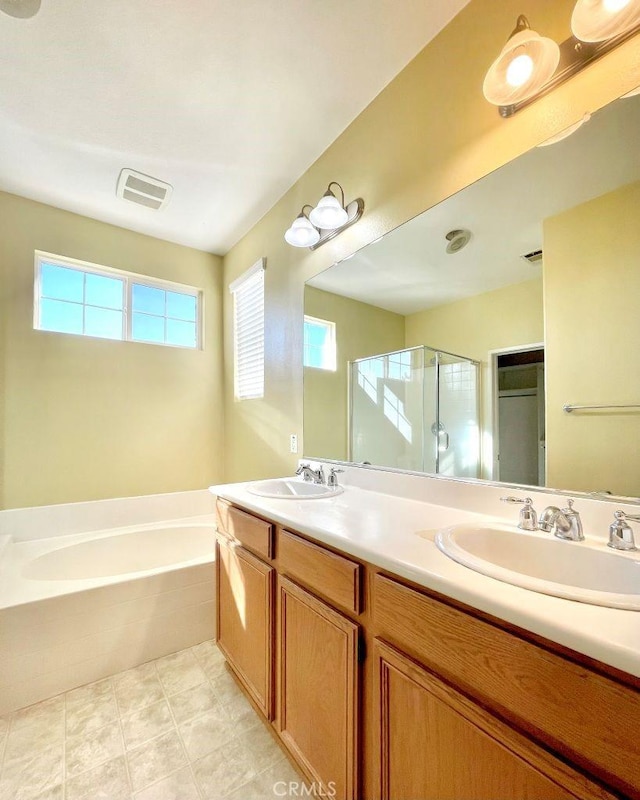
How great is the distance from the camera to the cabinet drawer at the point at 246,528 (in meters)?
1.31

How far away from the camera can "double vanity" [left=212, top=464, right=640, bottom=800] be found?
53 cm

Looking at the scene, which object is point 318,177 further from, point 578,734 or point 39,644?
point 39,644

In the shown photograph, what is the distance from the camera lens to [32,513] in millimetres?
2266

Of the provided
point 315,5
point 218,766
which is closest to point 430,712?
point 218,766

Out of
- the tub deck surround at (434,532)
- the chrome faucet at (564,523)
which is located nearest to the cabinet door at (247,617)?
the tub deck surround at (434,532)

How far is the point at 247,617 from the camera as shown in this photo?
1.45 meters

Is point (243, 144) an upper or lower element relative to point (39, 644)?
upper

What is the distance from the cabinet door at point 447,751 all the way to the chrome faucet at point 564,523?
1.52 feet

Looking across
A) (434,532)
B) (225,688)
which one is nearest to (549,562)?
(434,532)

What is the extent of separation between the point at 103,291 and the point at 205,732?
9.02 ft

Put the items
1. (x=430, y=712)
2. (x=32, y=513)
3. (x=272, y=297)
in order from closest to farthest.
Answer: (x=430, y=712) → (x=32, y=513) → (x=272, y=297)

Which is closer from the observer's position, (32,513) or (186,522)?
(32,513)

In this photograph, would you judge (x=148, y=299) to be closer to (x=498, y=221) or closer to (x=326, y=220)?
(x=326, y=220)

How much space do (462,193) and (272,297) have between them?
4.65 ft
